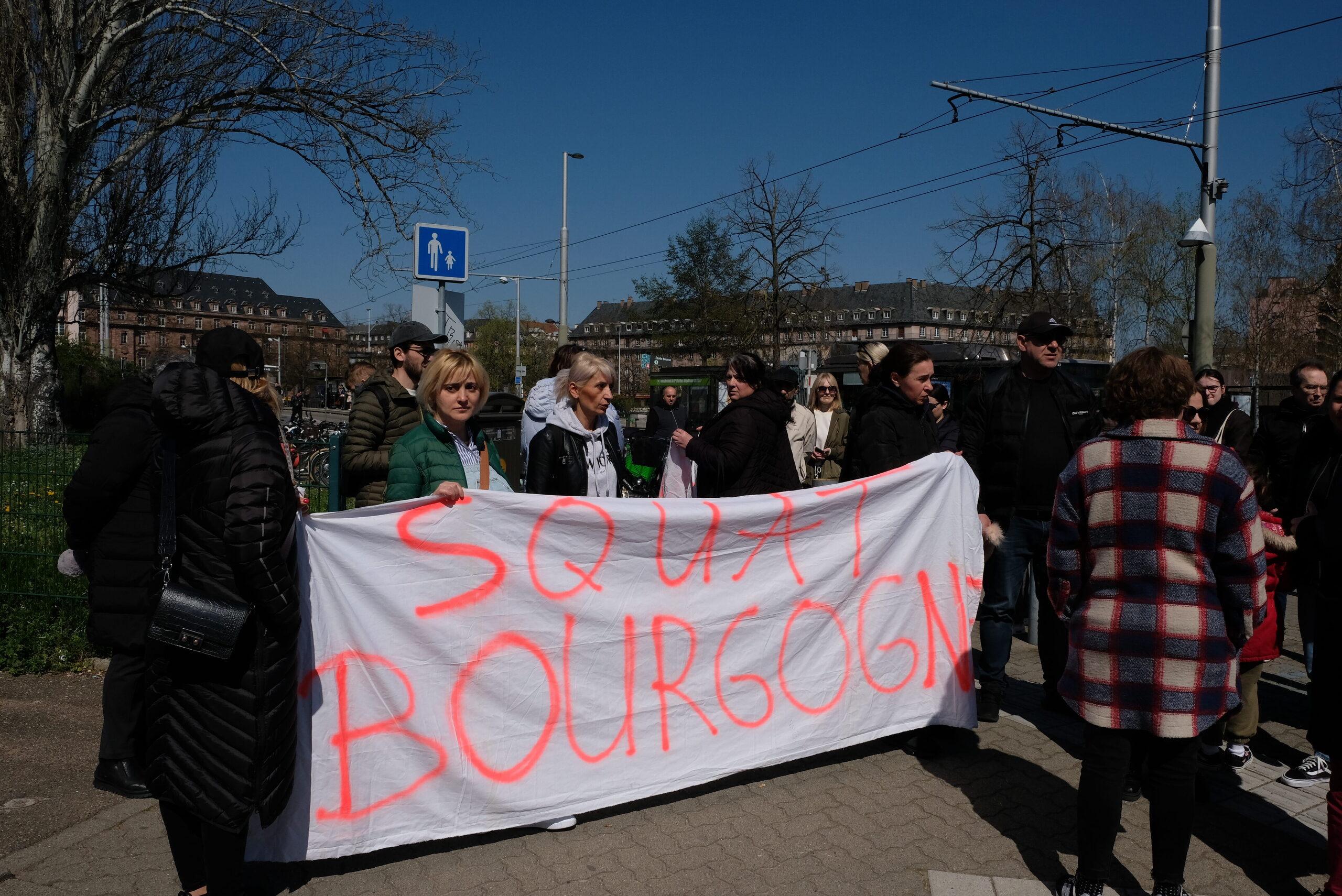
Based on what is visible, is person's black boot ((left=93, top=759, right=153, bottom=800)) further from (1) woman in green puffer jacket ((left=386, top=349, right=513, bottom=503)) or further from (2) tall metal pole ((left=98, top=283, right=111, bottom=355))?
(2) tall metal pole ((left=98, top=283, right=111, bottom=355))

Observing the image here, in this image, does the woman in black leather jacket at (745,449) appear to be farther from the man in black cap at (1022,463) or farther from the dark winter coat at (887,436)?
the man in black cap at (1022,463)

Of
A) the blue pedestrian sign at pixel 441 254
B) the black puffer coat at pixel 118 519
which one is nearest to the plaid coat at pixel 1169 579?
the black puffer coat at pixel 118 519

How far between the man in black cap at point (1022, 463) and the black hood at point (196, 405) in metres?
3.29

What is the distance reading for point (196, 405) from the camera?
274cm

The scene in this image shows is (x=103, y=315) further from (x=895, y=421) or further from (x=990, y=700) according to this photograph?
(x=990, y=700)

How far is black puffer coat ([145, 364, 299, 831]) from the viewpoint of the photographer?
2.74 metres

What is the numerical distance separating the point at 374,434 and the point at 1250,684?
13.4ft

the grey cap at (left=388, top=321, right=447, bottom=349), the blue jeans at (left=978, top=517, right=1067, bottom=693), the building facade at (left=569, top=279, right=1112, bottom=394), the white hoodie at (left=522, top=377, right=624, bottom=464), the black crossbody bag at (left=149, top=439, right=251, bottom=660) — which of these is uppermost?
the building facade at (left=569, top=279, right=1112, bottom=394)

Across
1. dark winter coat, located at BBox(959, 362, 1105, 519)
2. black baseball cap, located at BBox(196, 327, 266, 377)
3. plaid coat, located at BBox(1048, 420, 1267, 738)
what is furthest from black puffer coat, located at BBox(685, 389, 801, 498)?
black baseball cap, located at BBox(196, 327, 266, 377)

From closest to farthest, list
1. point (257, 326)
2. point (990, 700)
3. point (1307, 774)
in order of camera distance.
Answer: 1. point (1307, 774)
2. point (990, 700)
3. point (257, 326)

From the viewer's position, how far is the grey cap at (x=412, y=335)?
4.94 m

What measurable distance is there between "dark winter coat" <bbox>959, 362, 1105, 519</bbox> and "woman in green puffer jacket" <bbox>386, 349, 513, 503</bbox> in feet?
7.52

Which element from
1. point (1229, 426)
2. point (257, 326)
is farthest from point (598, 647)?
point (257, 326)

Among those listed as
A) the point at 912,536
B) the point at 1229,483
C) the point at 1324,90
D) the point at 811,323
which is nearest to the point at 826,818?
the point at 912,536
